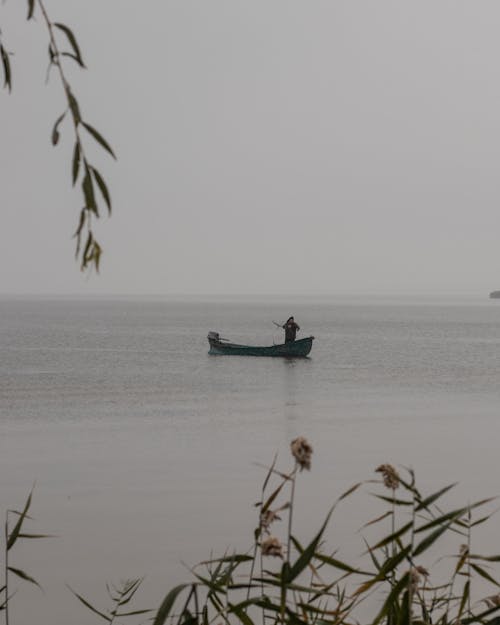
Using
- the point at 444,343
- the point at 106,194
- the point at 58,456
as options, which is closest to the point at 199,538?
the point at 58,456

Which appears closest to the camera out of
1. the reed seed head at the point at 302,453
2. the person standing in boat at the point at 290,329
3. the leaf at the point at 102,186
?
the reed seed head at the point at 302,453

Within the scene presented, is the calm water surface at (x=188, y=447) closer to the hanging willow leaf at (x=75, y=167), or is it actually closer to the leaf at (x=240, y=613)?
the leaf at (x=240, y=613)

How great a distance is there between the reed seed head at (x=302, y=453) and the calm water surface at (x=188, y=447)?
24.4 ft

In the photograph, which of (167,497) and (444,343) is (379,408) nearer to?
(167,497)

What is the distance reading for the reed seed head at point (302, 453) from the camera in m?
1.66

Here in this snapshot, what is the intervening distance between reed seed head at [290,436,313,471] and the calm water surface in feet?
24.4

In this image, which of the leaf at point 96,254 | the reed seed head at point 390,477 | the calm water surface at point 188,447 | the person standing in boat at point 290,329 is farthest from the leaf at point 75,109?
the person standing in boat at point 290,329

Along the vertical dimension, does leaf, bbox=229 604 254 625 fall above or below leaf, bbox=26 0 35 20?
below

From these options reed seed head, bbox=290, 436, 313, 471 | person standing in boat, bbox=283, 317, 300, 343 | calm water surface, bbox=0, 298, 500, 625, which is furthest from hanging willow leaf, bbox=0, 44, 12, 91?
person standing in boat, bbox=283, 317, 300, 343

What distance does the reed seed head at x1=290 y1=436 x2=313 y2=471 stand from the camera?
1664mm

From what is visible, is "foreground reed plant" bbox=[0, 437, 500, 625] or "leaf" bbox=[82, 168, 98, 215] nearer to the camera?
"leaf" bbox=[82, 168, 98, 215]

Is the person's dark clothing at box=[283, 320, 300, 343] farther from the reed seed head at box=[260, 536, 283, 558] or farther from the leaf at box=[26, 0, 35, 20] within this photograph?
the leaf at box=[26, 0, 35, 20]

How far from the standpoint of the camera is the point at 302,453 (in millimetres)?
1683

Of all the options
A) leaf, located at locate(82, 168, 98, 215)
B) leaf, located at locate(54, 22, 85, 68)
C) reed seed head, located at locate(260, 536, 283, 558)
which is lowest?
reed seed head, located at locate(260, 536, 283, 558)
